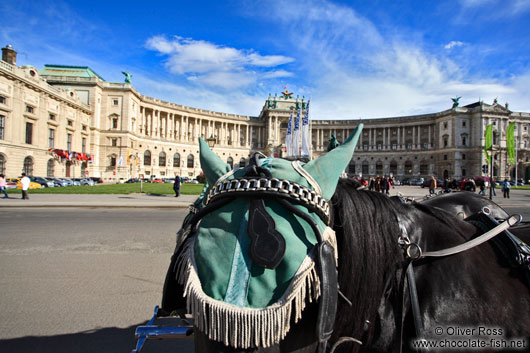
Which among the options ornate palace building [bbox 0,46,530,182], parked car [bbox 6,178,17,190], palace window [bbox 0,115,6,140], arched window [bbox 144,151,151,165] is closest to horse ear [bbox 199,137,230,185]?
parked car [bbox 6,178,17,190]

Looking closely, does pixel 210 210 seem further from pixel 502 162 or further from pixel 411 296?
pixel 502 162

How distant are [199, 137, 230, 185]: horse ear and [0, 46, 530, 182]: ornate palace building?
3539cm

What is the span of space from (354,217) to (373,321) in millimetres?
Answer: 457

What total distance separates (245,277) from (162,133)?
66096 millimetres

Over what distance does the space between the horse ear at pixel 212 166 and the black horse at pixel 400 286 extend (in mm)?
439

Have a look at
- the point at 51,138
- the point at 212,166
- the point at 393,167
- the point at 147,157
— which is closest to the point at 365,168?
the point at 393,167

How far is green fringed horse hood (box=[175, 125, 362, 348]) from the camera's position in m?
0.85

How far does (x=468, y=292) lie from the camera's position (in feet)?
4.45

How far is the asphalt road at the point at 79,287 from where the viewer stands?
2.84 m

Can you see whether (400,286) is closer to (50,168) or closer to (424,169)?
(50,168)

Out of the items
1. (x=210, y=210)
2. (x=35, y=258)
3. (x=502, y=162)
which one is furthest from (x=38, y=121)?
(x=502, y=162)

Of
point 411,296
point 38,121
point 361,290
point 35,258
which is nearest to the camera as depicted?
point 361,290

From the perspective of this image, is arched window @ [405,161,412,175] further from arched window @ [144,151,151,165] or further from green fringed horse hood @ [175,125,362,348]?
green fringed horse hood @ [175,125,362,348]

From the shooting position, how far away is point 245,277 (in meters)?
0.91
